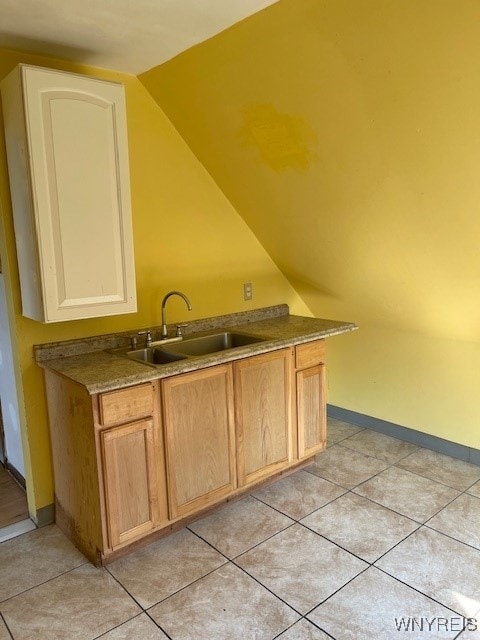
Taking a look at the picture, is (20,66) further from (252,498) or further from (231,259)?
(252,498)

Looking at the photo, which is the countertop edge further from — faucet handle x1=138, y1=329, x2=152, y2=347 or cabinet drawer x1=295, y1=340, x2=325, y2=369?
faucet handle x1=138, y1=329, x2=152, y2=347

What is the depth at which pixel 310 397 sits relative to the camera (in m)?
2.85

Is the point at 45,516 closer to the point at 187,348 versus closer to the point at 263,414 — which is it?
the point at 187,348

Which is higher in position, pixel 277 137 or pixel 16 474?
pixel 277 137

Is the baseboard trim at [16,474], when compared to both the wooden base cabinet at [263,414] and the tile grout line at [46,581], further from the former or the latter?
the wooden base cabinet at [263,414]

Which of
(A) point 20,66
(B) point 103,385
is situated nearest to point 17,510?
(B) point 103,385

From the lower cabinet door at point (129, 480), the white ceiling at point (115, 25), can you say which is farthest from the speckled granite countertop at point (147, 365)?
the white ceiling at point (115, 25)

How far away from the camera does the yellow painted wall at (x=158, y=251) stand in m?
2.30

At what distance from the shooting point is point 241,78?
2119 millimetres

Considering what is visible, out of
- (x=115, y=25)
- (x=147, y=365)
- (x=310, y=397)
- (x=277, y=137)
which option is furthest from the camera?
(x=310, y=397)

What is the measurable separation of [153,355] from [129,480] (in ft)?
2.29

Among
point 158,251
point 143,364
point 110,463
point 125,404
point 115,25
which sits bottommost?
point 110,463

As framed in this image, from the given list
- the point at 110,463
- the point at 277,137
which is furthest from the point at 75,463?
the point at 277,137

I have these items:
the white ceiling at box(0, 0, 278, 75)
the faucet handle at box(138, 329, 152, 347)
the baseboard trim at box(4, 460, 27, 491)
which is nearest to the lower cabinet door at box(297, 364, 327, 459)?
the faucet handle at box(138, 329, 152, 347)
